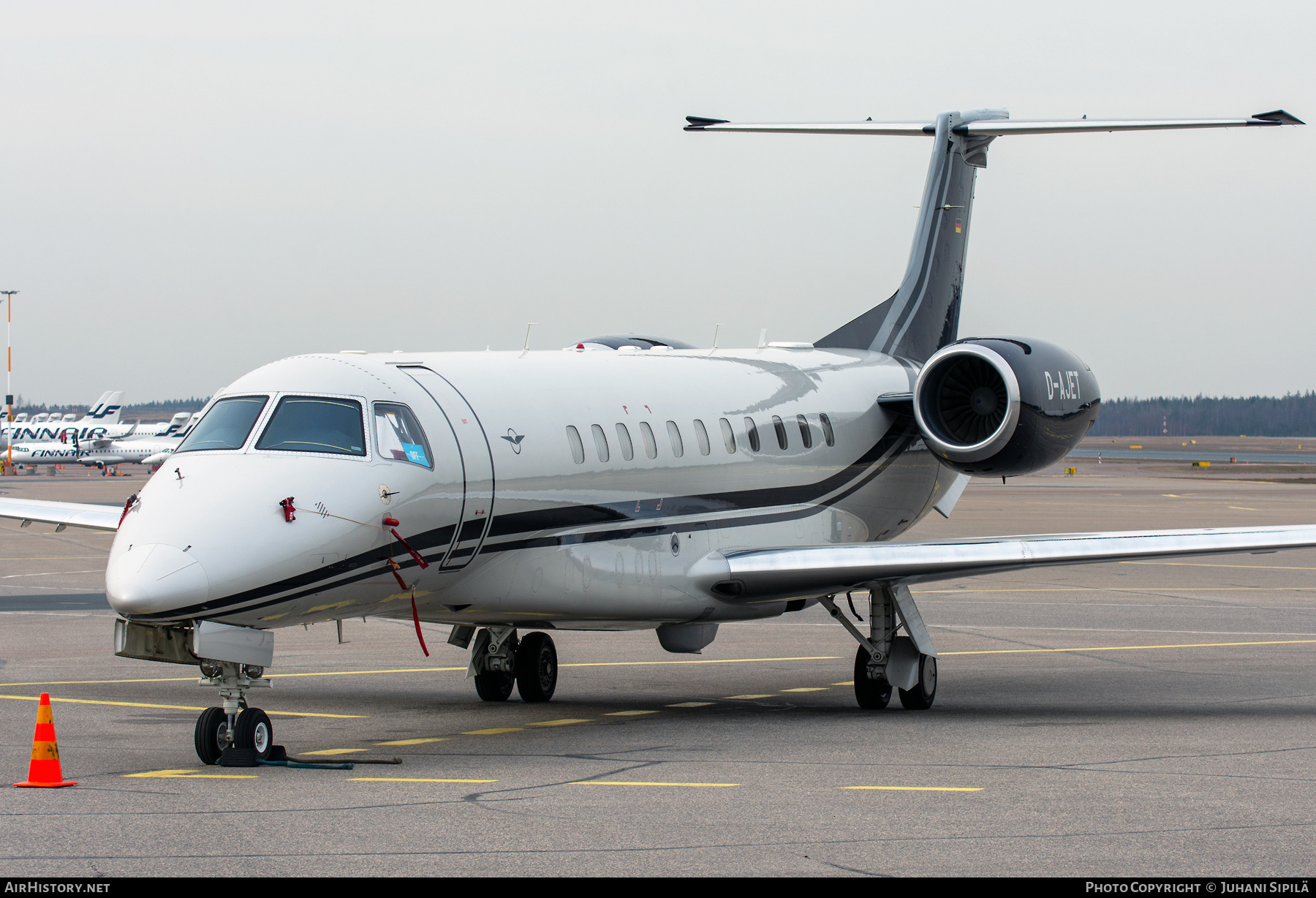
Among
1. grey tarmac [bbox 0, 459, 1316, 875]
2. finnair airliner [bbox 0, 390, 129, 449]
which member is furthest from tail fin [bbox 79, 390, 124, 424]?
grey tarmac [bbox 0, 459, 1316, 875]

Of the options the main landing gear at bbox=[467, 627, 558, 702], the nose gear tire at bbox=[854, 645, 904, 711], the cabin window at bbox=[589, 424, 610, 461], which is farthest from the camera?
the main landing gear at bbox=[467, 627, 558, 702]

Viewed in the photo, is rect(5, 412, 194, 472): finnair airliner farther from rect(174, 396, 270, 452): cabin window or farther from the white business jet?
rect(174, 396, 270, 452): cabin window

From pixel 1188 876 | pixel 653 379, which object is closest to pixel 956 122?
pixel 653 379

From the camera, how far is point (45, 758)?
10.9 meters

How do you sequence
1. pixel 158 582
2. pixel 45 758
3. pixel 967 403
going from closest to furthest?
pixel 158 582 < pixel 45 758 < pixel 967 403

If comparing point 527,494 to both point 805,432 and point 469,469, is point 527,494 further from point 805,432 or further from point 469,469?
point 805,432

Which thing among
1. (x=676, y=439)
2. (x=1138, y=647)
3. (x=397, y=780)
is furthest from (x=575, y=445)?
(x=1138, y=647)

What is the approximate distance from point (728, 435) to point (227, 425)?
5865mm

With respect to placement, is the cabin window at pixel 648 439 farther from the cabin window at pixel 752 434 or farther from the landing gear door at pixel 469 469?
the landing gear door at pixel 469 469

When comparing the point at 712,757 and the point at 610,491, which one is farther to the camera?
the point at 610,491

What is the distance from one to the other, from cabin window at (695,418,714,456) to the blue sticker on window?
13.5 feet

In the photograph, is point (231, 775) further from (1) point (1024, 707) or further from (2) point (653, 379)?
(1) point (1024, 707)

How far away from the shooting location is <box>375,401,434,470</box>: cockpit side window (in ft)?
40.6

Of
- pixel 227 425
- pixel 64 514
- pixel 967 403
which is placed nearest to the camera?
pixel 227 425
